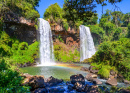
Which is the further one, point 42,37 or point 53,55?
point 53,55

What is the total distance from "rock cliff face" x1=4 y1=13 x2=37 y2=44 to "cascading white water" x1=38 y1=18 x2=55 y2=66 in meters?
1.44

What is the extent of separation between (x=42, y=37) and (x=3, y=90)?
16299 millimetres

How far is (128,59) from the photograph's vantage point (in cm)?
993

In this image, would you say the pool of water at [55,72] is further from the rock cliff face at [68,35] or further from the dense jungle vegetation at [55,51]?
the rock cliff face at [68,35]

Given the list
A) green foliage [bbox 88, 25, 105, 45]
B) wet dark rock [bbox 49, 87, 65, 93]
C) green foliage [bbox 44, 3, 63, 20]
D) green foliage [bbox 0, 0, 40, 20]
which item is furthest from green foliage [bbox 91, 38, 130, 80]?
green foliage [bbox 88, 25, 105, 45]

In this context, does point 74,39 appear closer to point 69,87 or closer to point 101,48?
point 101,48

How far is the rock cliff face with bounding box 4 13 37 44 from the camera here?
48.7ft

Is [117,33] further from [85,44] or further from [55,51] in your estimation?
[55,51]

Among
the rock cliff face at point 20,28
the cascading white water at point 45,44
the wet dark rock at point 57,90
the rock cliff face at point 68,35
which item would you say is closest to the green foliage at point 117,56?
the wet dark rock at point 57,90

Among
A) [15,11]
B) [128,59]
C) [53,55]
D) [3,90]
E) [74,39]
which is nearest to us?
[3,90]

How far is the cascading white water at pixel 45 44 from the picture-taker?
1928 cm

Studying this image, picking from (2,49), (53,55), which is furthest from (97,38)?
(2,49)

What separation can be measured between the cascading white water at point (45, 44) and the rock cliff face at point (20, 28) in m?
1.44

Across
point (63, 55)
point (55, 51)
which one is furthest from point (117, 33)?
point (55, 51)
